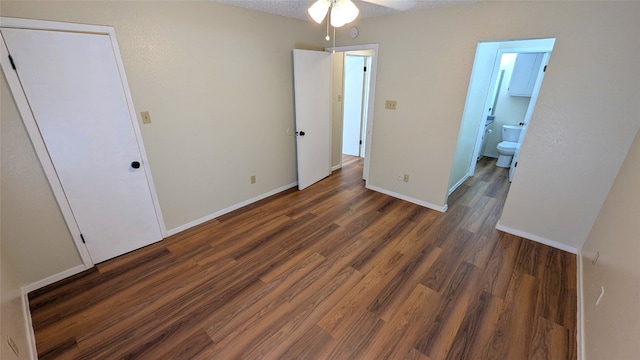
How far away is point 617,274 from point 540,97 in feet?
5.37

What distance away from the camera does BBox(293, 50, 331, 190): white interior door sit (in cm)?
343

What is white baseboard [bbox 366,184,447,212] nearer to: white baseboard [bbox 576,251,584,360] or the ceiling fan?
white baseboard [bbox 576,251,584,360]

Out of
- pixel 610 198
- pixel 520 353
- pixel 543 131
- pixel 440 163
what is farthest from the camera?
pixel 440 163

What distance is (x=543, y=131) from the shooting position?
2.41 meters

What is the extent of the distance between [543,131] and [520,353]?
1989 millimetres

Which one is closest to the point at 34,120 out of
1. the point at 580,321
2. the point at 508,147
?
the point at 580,321

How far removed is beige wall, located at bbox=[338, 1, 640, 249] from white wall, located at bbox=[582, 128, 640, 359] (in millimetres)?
253

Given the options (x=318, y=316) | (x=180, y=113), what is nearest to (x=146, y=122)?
(x=180, y=113)

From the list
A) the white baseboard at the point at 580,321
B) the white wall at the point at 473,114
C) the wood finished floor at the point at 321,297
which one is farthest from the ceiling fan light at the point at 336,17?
the white baseboard at the point at 580,321

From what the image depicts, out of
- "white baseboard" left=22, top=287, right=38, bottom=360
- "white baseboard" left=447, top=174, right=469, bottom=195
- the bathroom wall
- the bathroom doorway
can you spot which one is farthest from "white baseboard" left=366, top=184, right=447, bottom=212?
"white baseboard" left=22, top=287, right=38, bottom=360

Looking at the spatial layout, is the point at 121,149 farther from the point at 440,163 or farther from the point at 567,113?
the point at 567,113

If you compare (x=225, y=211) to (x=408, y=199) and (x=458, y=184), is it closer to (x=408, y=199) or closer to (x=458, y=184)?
(x=408, y=199)

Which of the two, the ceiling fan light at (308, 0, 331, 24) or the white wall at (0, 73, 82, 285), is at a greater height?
the ceiling fan light at (308, 0, 331, 24)

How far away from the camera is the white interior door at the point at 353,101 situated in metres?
5.02
